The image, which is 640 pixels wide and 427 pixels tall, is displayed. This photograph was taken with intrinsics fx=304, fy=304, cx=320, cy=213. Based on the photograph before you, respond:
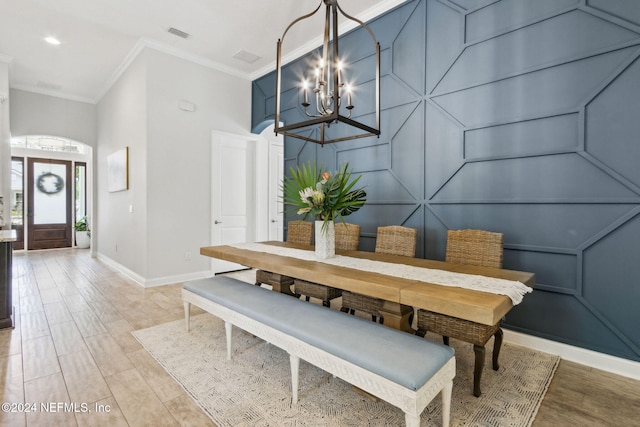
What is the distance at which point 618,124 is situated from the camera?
7.02ft

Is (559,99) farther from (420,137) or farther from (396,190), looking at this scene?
(396,190)

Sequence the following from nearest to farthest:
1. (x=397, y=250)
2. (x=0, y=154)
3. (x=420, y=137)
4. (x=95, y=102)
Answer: (x=397, y=250), (x=420, y=137), (x=0, y=154), (x=95, y=102)

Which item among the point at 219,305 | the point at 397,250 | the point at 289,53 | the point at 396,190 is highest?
the point at 289,53

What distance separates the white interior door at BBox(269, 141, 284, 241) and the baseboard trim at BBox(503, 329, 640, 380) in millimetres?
3591

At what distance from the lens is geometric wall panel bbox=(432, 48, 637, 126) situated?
2.22 m

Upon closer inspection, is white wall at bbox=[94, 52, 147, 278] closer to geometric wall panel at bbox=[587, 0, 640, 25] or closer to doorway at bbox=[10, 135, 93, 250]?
doorway at bbox=[10, 135, 93, 250]

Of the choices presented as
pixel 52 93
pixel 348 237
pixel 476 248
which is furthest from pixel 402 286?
pixel 52 93

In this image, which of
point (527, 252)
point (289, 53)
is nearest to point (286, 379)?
point (527, 252)

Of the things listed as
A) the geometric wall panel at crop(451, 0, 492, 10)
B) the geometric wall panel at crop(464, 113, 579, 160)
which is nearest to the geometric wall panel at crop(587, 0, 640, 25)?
the geometric wall panel at crop(464, 113, 579, 160)

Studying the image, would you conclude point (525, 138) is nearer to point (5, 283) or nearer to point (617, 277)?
point (617, 277)

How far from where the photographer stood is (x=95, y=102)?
6340 mm

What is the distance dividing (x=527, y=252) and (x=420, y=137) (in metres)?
1.44

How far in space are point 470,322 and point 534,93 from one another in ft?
6.38

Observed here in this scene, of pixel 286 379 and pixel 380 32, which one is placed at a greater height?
pixel 380 32
